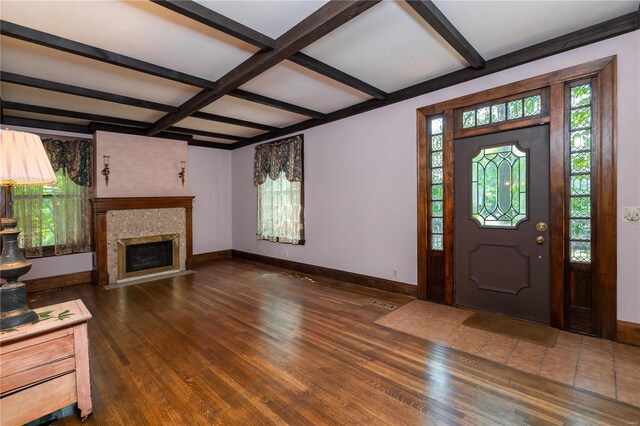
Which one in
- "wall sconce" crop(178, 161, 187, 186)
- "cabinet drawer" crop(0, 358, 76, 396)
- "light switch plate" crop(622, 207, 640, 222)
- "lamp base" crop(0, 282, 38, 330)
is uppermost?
"wall sconce" crop(178, 161, 187, 186)

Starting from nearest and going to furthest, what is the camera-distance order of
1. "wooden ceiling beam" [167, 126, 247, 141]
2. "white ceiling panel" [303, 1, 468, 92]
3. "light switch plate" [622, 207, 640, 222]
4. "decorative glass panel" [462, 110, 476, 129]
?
"white ceiling panel" [303, 1, 468, 92] → "light switch plate" [622, 207, 640, 222] → "decorative glass panel" [462, 110, 476, 129] → "wooden ceiling beam" [167, 126, 247, 141]

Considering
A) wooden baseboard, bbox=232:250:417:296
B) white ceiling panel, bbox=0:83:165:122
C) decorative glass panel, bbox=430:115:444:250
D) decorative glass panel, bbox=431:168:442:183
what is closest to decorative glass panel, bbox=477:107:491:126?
decorative glass panel, bbox=430:115:444:250

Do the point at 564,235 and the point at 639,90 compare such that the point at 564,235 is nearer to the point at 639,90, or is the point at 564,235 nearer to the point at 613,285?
the point at 613,285

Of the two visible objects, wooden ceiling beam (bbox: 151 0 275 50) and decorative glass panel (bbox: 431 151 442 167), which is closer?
wooden ceiling beam (bbox: 151 0 275 50)

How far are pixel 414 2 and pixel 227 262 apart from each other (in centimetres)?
594

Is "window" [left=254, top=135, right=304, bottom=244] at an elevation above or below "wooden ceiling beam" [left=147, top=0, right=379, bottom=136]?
below

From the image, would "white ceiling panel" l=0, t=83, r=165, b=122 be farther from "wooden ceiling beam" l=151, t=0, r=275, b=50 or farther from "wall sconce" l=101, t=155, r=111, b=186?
"wooden ceiling beam" l=151, t=0, r=275, b=50

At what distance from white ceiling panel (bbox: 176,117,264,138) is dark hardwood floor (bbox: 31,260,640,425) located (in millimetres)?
3160

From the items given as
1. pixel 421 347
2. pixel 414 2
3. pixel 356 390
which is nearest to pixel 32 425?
pixel 356 390

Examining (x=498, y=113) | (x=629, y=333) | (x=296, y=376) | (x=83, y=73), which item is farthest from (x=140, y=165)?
(x=629, y=333)

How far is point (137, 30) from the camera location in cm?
250

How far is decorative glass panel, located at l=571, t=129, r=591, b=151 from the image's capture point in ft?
9.32

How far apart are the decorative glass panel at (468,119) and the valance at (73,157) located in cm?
598

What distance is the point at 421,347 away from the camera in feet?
8.91
